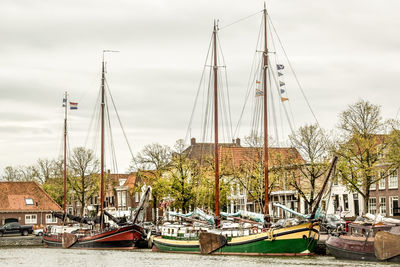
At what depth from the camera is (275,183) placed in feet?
257

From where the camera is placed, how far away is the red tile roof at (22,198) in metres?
107

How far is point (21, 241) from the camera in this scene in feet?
283

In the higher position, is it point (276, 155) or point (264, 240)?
point (276, 155)

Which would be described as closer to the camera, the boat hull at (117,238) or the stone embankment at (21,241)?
the boat hull at (117,238)

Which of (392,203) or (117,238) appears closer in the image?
(117,238)

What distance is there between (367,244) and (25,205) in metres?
72.3

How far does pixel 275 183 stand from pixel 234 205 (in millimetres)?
24688

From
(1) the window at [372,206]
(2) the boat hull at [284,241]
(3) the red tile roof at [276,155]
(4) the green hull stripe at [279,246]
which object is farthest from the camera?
(1) the window at [372,206]

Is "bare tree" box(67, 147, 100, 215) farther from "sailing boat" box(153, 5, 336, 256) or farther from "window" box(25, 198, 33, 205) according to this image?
"sailing boat" box(153, 5, 336, 256)

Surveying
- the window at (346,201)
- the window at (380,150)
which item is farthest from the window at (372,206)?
the window at (380,150)

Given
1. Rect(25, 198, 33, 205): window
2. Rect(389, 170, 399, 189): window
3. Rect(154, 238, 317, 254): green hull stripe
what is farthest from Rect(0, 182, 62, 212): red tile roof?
Rect(154, 238, 317, 254): green hull stripe

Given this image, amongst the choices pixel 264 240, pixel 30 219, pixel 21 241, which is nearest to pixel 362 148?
pixel 264 240

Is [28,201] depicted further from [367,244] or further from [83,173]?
[367,244]

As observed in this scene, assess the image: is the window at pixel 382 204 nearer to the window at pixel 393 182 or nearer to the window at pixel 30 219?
the window at pixel 393 182
